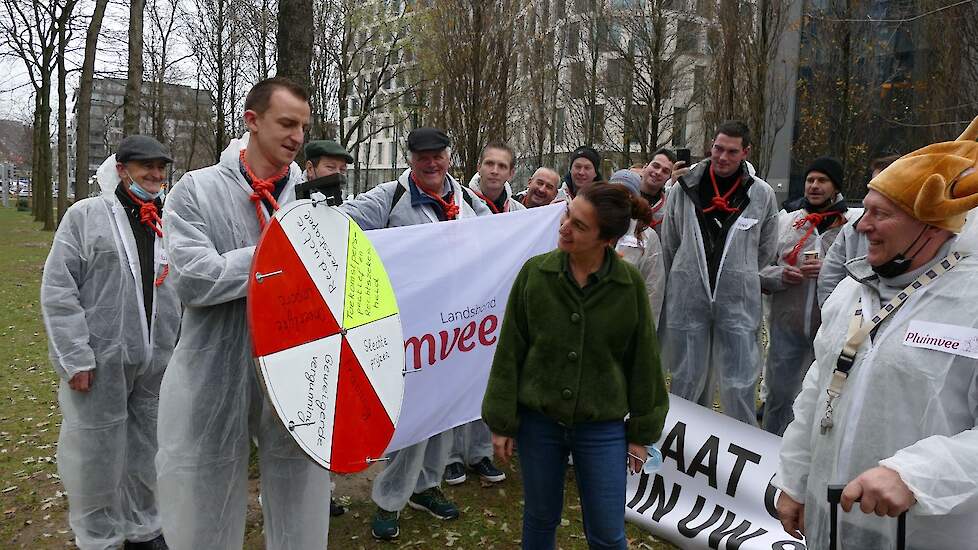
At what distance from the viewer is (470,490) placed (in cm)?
486

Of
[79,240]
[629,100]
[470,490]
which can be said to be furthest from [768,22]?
[79,240]

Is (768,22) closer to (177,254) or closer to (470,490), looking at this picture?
(470,490)

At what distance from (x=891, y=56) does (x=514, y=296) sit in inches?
584

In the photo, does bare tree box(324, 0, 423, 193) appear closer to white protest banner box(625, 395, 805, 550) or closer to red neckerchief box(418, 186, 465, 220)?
red neckerchief box(418, 186, 465, 220)

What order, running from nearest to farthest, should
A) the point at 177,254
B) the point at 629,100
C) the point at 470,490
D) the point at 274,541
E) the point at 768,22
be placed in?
the point at 177,254, the point at 274,541, the point at 470,490, the point at 768,22, the point at 629,100

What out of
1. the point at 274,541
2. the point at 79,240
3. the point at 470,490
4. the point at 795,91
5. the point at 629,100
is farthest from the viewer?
the point at 629,100

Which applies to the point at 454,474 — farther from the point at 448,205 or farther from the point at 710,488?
the point at 448,205

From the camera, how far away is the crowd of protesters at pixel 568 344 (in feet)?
6.81

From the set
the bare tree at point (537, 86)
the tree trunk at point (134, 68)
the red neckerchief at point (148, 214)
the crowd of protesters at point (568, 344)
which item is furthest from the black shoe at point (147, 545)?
the bare tree at point (537, 86)

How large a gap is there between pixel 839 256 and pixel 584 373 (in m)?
2.48

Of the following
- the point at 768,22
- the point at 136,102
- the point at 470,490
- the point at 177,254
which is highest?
the point at 768,22

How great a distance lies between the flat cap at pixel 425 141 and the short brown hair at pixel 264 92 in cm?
126

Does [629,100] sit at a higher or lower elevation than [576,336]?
higher

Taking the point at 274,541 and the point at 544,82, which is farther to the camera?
the point at 544,82
